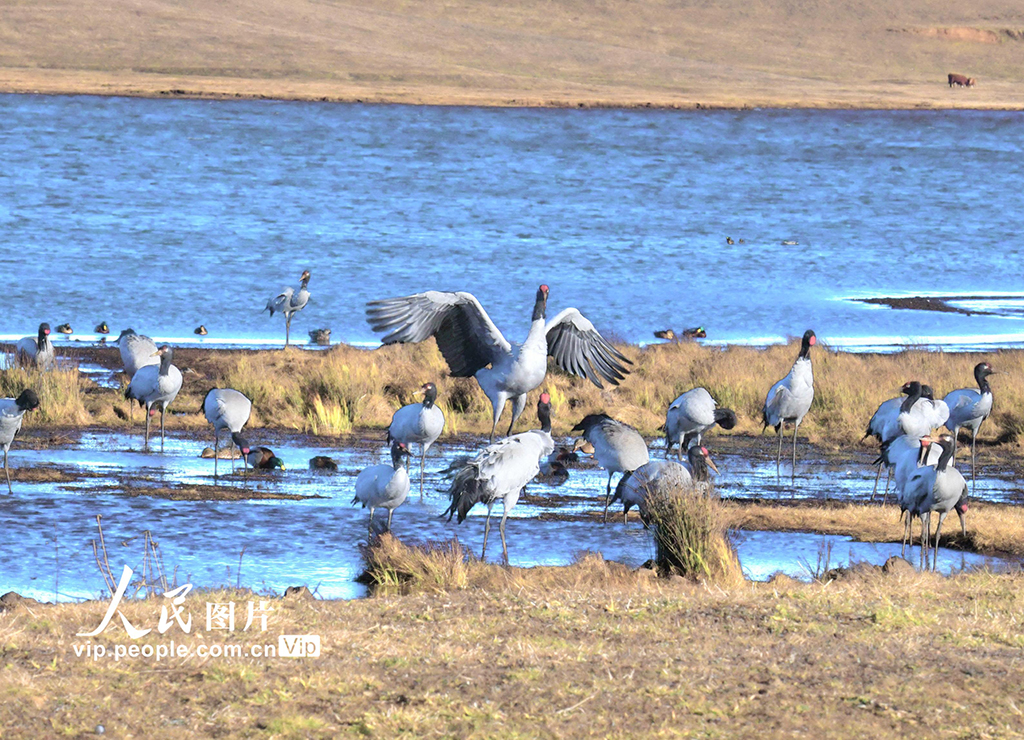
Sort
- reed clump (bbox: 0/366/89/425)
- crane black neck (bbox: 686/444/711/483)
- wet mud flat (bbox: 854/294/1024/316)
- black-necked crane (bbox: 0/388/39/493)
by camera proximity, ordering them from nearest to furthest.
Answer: crane black neck (bbox: 686/444/711/483) < black-necked crane (bbox: 0/388/39/493) < reed clump (bbox: 0/366/89/425) < wet mud flat (bbox: 854/294/1024/316)

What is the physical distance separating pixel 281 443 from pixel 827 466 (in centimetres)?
551

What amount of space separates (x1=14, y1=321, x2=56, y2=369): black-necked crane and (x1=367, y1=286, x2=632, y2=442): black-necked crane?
551cm

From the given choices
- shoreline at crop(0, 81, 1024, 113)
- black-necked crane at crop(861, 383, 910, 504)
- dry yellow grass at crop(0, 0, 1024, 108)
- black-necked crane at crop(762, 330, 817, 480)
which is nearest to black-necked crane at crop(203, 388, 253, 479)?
black-necked crane at crop(762, 330, 817, 480)

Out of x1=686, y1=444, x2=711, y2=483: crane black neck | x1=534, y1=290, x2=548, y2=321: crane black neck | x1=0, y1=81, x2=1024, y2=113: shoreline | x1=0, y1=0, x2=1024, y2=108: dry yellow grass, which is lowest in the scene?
x1=686, y1=444, x2=711, y2=483: crane black neck

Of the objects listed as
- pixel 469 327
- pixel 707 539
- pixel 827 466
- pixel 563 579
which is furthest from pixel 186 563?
pixel 827 466

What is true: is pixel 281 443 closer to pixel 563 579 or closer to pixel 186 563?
pixel 186 563

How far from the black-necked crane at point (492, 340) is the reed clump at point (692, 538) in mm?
3369

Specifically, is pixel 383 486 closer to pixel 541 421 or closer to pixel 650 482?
pixel 650 482

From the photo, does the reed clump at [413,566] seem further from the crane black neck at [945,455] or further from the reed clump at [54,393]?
the reed clump at [54,393]

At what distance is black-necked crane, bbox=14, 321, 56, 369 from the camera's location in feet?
61.1

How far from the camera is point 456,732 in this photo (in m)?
6.60

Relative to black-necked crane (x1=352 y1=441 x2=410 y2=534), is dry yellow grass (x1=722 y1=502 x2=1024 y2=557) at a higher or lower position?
lower

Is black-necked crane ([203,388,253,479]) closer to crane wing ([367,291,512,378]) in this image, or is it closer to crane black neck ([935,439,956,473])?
crane wing ([367,291,512,378])

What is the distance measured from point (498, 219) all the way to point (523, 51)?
5569 centimetres
